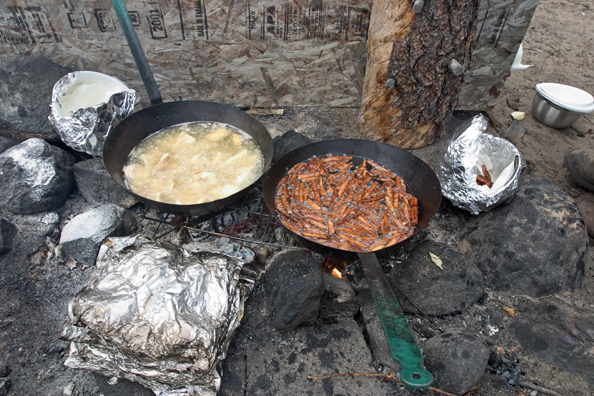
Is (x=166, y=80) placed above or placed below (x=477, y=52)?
below

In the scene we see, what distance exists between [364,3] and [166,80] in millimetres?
2949

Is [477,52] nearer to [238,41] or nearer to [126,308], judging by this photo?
[238,41]

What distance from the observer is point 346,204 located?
3.66 meters

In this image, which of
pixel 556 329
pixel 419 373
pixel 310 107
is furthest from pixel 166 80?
pixel 556 329

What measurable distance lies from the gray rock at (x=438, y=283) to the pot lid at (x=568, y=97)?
3710mm

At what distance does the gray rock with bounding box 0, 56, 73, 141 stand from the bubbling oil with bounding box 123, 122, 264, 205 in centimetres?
151

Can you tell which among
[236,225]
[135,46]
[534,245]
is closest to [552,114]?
[534,245]

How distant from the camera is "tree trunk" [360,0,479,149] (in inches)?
158

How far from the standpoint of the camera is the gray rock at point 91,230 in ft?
12.3

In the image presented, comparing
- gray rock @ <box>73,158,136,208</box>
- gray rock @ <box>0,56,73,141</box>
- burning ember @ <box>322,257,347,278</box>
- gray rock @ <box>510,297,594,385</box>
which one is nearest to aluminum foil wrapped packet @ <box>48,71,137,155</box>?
gray rock @ <box>73,158,136,208</box>

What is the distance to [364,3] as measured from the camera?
4.80m

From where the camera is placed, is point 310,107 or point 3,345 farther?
point 310,107

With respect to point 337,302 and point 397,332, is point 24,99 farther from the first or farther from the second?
point 397,332

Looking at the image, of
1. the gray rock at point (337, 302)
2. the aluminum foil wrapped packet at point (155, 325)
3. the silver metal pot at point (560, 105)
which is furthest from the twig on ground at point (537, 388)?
the silver metal pot at point (560, 105)
